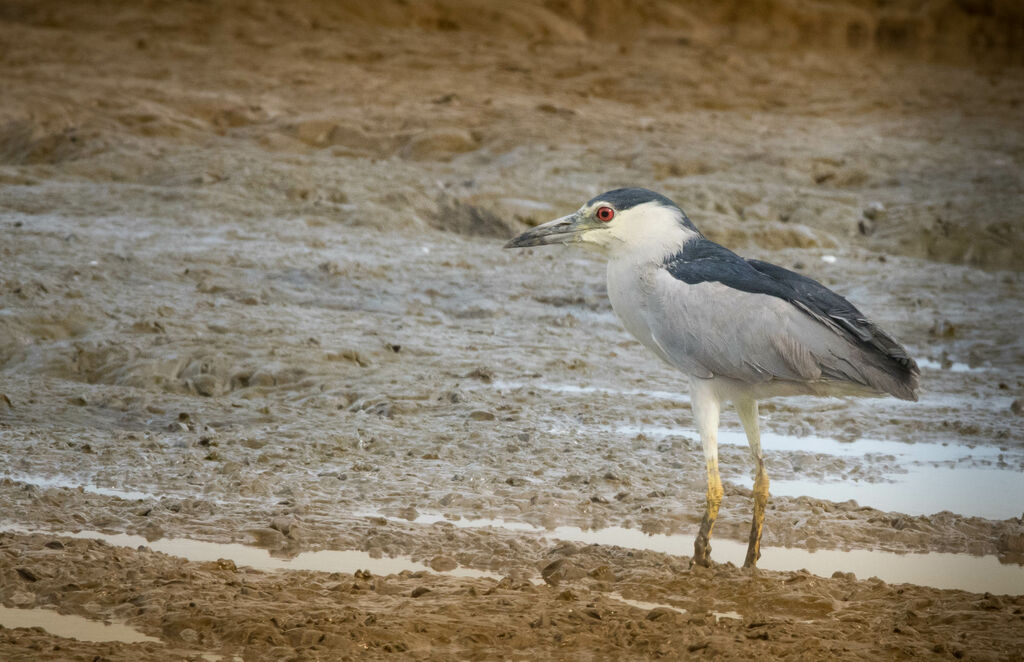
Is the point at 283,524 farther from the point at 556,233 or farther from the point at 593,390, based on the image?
the point at 593,390

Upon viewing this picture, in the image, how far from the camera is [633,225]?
4.51m

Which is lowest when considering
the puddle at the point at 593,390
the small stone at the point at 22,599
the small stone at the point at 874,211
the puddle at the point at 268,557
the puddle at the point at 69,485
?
the puddle at the point at 69,485

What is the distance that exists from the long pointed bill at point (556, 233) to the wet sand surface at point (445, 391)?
1.02 meters

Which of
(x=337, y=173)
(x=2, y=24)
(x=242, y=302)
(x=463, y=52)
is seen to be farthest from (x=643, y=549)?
(x=2, y=24)

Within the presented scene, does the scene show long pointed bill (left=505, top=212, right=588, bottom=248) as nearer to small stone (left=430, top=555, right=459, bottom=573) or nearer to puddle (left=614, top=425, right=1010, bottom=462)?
small stone (left=430, top=555, right=459, bottom=573)

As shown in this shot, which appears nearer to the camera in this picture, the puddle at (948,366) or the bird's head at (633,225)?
the bird's head at (633,225)

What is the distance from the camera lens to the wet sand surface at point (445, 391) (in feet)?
12.7

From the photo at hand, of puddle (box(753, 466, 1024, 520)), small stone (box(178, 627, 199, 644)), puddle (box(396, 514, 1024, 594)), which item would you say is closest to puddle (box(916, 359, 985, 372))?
puddle (box(753, 466, 1024, 520))

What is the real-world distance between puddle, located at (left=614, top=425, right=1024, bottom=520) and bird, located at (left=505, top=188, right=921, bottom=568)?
93 centimetres

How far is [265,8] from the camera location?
64.5 feet

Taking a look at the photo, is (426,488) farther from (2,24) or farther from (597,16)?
(597,16)

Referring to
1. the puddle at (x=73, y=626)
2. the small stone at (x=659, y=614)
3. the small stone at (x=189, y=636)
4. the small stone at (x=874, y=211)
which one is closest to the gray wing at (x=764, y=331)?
the small stone at (x=659, y=614)

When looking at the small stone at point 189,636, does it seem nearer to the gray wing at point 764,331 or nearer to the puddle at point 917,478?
the gray wing at point 764,331

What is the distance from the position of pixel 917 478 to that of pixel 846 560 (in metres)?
1.16
